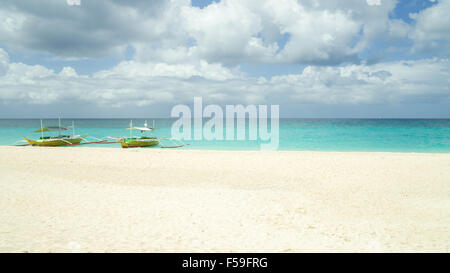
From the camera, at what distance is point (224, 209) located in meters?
7.18

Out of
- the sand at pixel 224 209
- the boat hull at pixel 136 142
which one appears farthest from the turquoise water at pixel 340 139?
the sand at pixel 224 209

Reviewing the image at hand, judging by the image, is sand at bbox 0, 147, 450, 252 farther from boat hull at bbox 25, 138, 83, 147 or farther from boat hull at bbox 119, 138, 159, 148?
boat hull at bbox 25, 138, 83, 147

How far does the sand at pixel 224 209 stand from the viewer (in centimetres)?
516

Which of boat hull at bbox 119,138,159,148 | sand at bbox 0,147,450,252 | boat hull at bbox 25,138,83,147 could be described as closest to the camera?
sand at bbox 0,147,450,252

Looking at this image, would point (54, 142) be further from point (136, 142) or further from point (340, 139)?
point (340, 139)

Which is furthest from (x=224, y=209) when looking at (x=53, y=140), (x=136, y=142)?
(x=53, y=140)

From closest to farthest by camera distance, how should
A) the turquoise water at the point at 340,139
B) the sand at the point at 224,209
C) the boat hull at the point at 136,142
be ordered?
the sand at the point at 224,209 < the boat hull at the point at 136,142 < the turquoise water at the point at 340,139

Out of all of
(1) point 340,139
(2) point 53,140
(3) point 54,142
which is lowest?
(1) point 340,139

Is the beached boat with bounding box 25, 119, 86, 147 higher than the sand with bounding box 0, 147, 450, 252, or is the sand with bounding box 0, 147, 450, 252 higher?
the beached boat with bounding box 25, 119, 86, 147

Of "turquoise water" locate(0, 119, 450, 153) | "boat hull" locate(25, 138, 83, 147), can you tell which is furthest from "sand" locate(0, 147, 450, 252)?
"boat hull" locate(25, 138, 83, 147)

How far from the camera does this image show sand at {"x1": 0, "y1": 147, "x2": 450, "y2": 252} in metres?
5.16

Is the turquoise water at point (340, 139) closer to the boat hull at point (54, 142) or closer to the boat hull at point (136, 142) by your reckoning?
the boat hull at point (136, 142)
